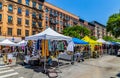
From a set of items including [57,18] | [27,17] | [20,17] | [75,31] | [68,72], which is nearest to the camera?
[68,72]

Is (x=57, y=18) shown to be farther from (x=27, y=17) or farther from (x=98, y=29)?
(x=98, y=29)

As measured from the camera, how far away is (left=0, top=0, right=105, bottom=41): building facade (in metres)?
40.8

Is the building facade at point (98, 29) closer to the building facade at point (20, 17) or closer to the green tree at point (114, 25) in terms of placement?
the building facade at point (20, 17)

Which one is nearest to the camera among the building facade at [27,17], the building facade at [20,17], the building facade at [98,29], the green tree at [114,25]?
the green tree at [114,25]

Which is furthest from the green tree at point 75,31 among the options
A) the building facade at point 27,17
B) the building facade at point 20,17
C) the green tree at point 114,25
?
the green tree at point 114,25

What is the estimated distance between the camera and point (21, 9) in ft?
148

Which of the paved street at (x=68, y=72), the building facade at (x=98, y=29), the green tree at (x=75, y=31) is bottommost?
the paved street at (x=68, y=72)

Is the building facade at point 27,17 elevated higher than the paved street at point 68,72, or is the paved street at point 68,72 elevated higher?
the building facade at point 27,17

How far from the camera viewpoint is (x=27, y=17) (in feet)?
154

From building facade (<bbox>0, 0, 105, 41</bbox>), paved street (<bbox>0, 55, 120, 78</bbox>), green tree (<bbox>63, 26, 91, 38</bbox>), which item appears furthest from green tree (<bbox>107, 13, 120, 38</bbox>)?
paved street (<bbox>0, 55, 120, 78</bbox>)

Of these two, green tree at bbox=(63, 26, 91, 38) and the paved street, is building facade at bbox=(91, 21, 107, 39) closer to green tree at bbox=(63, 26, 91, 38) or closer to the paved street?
green tree at bbox=(63, 26, 91, 38)

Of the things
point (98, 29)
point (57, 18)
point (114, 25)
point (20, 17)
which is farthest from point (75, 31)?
point (98, 29)

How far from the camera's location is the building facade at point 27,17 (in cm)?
4081

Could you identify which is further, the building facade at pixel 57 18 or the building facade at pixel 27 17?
the building facade at pixel 57 18
